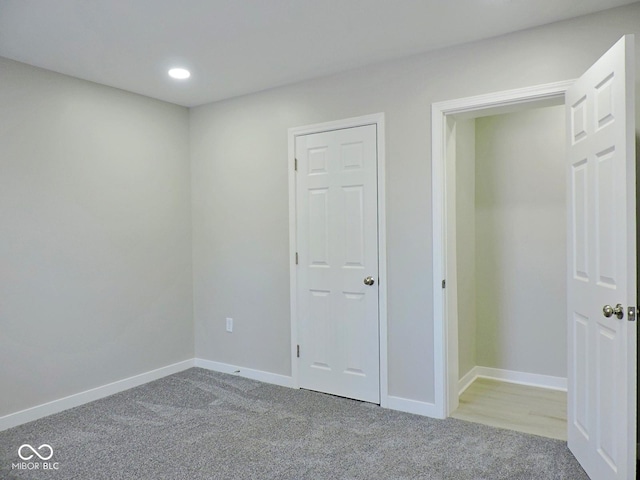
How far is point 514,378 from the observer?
3.95 m

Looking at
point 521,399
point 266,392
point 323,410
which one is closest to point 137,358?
point 266,392

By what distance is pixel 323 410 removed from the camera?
3.29 meters

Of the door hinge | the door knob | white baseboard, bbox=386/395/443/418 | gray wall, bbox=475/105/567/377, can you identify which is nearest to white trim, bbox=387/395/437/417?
white baseboard, bbox=386/395/443/418

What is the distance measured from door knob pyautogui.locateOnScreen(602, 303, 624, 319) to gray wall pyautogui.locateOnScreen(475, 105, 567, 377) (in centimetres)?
182

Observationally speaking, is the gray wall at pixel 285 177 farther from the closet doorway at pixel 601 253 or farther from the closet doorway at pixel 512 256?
the closet doorway at pixel 512 256

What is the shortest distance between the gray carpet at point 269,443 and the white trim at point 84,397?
0.07 m

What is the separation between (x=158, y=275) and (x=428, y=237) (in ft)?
7.91

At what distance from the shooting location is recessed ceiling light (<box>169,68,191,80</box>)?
3.34 m

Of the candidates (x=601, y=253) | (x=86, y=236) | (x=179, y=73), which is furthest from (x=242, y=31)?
(x=601, y=253)

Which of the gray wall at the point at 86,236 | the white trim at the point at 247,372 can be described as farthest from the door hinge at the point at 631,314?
the gray wall at the point at 86,236

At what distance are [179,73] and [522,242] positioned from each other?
122 inches

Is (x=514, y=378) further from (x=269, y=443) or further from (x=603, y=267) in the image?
(x=269, y=443)

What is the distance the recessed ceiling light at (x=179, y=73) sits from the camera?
3.34 meters

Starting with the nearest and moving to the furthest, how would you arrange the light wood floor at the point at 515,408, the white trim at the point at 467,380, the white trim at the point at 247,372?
the light wood floor at the point at 515,408 → the white trim at the point at 467,380 → the white trim at the point at 247,372
